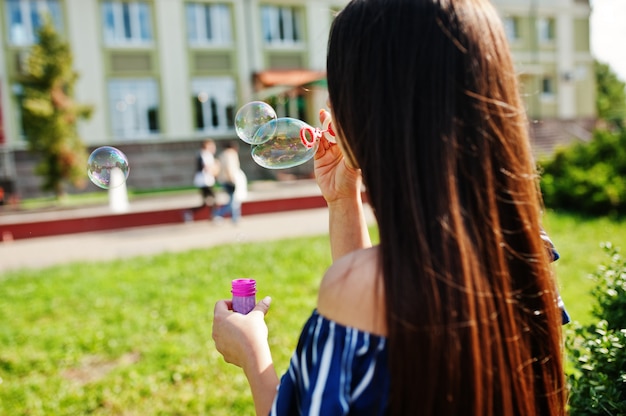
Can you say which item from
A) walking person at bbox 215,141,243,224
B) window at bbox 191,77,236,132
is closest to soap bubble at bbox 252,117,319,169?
walking person at bbox 215,141,243,224

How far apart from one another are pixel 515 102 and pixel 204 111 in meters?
21.7

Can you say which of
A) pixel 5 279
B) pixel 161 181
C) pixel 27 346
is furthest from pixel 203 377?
pixel 161 181

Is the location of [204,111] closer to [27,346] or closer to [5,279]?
[5,279]

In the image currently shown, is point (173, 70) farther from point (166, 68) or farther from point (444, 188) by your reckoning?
point (444, 188)

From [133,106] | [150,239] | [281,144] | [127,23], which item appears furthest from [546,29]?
[281,144]

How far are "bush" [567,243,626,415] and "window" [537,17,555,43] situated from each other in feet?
98.8

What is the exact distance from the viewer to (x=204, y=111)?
22.1 meters

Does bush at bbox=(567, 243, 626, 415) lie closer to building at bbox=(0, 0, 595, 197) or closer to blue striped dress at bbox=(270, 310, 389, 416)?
blue striped dress at bbox=(270, 310, 389, 416)

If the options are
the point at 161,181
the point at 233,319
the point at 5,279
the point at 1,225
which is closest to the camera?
the point at 233,319

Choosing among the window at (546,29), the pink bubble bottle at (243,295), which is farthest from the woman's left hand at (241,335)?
the window at (546,29)

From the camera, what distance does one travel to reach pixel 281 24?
23.4m

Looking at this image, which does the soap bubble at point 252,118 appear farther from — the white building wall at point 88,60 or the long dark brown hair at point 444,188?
the white building wall at point 88,60

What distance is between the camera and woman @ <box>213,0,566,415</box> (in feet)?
3.58

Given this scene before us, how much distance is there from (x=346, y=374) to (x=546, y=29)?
31956 mm
